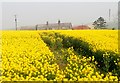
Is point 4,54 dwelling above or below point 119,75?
above

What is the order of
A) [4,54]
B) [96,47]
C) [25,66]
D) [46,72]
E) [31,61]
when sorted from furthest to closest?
[96,47] → [4,54] → [31,61] → [25,66] → [46,72]

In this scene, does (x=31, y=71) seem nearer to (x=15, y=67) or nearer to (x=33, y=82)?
(x=15, y=67)

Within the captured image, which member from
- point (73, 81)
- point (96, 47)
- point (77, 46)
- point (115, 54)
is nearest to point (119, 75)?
point (115, 54)

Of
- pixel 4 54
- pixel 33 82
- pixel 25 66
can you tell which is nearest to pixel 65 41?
pixel 4 54

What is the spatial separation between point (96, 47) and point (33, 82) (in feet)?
25.1

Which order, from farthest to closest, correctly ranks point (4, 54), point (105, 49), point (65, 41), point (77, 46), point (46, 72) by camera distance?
1. point (65, 41)
2. point (77, 46)
3. point (105, 49)
4. point (4, 54)
5. point (46, 72)

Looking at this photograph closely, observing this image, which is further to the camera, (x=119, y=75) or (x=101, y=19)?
(x=101, y=19)

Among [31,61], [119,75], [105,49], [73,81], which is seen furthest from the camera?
[105,49]

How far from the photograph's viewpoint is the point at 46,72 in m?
7.75

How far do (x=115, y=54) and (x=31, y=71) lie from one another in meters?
4.93

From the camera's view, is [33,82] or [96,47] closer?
[33,82]

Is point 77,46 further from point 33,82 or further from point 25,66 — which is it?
point 33,82

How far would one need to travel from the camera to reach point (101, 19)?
269 ft

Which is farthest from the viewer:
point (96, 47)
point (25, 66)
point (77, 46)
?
point (77, 46)
